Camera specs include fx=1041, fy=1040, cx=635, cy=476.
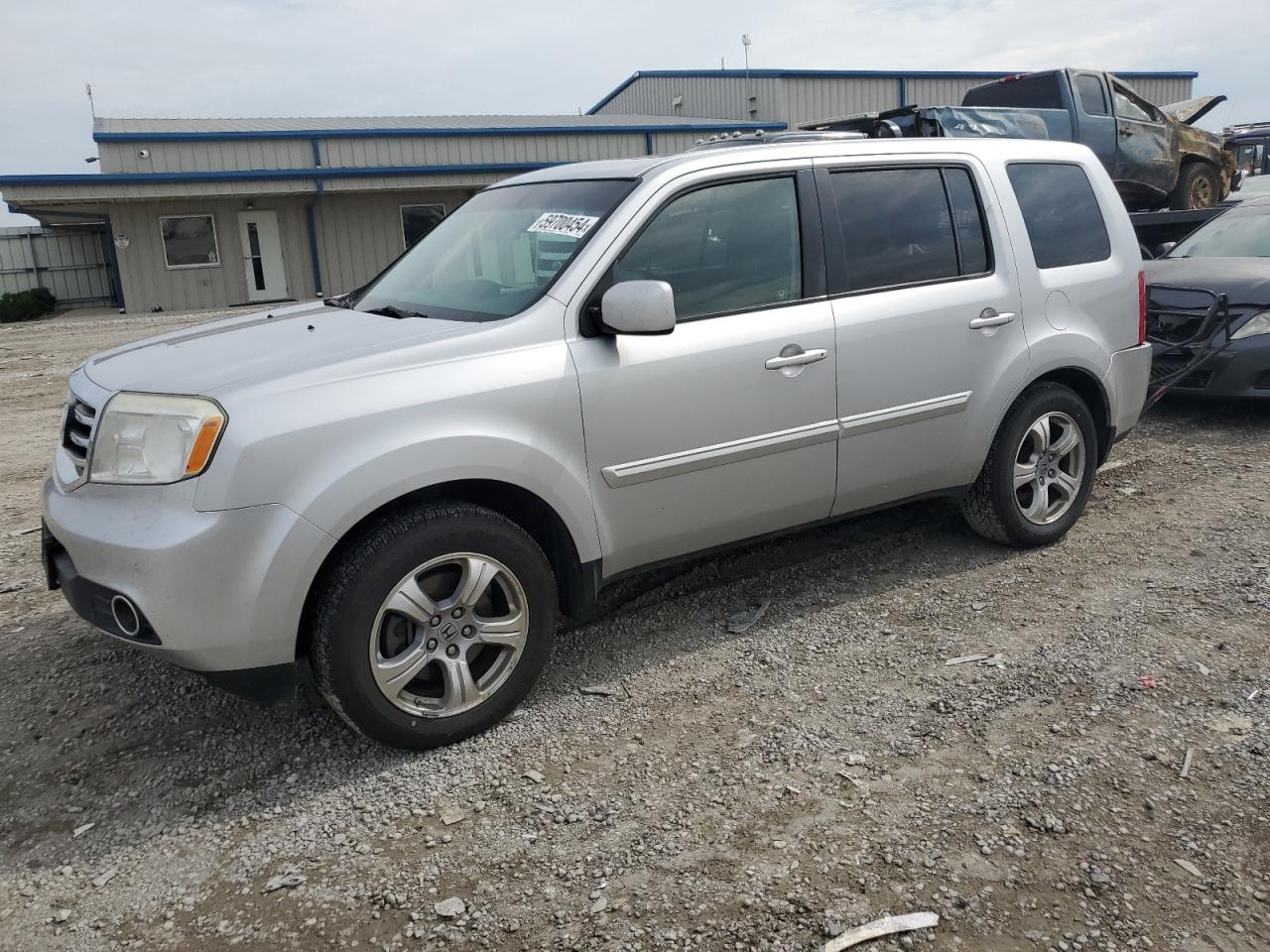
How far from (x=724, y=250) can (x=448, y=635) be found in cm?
177

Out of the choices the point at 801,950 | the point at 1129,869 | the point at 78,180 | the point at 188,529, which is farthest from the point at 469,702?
the point at 78,180

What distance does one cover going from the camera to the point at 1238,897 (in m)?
2.64

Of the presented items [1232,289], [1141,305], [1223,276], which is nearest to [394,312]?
[1141,305]

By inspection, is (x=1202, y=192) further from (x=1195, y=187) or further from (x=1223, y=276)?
(x=1223, y=276)

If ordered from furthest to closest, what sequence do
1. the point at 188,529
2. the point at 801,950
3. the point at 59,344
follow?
1. the point at 59,344
2. the point at 188,529
3. the point at 801,950

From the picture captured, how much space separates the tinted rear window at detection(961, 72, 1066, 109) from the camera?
1229 cm

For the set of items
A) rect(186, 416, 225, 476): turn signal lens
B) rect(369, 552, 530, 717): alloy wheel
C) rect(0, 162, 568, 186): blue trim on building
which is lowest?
rect(369, 552, 530, 717): alloy wheel

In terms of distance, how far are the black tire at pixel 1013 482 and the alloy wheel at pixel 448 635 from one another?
2.50m

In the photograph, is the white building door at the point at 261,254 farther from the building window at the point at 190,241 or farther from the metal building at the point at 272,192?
the building window at the point at 190,241

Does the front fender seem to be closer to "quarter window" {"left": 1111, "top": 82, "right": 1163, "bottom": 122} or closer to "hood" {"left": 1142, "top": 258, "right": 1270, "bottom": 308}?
"hood" {"left": 1142, "top": 258, "right": 1270, "bottom": 308}

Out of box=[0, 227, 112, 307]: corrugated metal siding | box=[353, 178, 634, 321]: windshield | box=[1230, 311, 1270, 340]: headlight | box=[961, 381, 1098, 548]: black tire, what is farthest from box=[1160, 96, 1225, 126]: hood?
Result: box=[0, 227, 112, 307]: corrugated metal siding

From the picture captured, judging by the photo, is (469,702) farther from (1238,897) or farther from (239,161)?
(239,161)

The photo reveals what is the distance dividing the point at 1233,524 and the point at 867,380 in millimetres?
2558

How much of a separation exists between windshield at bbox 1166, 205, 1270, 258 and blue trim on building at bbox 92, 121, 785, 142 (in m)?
18.6
